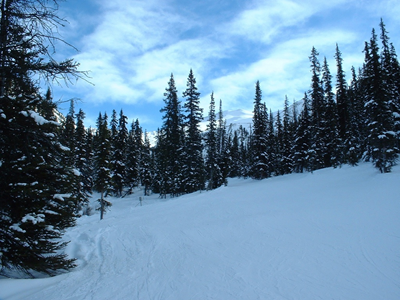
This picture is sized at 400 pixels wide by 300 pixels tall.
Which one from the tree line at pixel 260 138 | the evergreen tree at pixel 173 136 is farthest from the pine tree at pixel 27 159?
the evergreen tree at pixel 173 136

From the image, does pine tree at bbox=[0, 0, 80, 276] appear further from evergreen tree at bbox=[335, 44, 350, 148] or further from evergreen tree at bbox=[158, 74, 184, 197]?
evergreen tree at bbox=[335, 44, 350, 148]

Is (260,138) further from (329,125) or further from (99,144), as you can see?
(99,144)

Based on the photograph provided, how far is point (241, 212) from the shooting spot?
13461mm

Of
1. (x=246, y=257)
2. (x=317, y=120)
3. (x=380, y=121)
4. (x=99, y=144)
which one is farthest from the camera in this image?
(x=317, y=120)

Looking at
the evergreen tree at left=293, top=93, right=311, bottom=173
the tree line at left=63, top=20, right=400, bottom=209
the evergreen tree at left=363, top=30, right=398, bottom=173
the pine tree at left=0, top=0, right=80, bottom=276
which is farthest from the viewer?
the evergreen tree at left=293, top=93, right=311, bottom=173

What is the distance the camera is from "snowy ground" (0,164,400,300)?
5.39 meters

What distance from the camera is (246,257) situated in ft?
24.1

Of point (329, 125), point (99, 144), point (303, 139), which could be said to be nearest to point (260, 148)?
point (303, 139)

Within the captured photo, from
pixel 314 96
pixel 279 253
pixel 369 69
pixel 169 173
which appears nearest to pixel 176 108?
pixel 169 173

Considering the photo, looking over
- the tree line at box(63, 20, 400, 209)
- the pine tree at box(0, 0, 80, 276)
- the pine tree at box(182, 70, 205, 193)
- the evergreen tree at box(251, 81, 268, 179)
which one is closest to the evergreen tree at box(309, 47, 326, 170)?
the tree line at box(63, 20, 400, 209)

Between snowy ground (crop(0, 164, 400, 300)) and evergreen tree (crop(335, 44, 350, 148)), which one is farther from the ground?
evergreen tree (crop(335, 44, 350, 148))

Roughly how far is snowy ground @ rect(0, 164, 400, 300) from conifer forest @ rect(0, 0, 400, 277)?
4.92ft

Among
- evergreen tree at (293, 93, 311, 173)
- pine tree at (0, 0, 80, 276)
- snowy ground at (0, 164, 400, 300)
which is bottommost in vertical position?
snowy ground at (0, 164, 400, 300)

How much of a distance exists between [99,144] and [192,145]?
11536 millimetres
